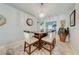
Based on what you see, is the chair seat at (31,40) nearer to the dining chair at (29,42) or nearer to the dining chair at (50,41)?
the dining chair at (29,42)

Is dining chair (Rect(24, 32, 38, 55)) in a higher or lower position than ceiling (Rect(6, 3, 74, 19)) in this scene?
lower

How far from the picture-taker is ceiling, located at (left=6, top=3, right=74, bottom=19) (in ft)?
5.31

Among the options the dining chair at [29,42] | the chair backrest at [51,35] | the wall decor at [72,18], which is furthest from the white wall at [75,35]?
the dining chair at [29,42]

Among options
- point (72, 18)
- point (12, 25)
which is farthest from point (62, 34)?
point (12, 25)

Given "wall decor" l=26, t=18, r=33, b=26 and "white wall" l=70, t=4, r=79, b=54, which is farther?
"wall decor" l=26, t=18, r=33, b=26

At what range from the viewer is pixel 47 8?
1.65 m

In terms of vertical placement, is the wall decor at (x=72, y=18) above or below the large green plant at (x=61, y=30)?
above

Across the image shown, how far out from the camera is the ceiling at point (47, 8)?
1619mm

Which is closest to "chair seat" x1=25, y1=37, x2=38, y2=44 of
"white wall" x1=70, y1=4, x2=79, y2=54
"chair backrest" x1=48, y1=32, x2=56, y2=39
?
"chair backrest" x1=48, y1=32, x2=56, y2=39

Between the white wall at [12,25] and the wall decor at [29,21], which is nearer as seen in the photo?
the white wall at [12,25]

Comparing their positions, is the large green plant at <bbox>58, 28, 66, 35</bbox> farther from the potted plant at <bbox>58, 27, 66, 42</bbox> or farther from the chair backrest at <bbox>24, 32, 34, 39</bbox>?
the chair backrest at <bbox>24, 32, 34, 39</bbox>

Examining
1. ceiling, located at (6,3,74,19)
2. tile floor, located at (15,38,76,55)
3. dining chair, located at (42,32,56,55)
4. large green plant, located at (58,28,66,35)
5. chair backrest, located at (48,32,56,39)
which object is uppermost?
ceiling, located at (6,3,74,19)

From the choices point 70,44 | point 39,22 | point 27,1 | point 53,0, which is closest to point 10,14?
point 27,1

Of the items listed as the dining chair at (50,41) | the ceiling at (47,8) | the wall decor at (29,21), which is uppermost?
the ceiling at (47,8)
